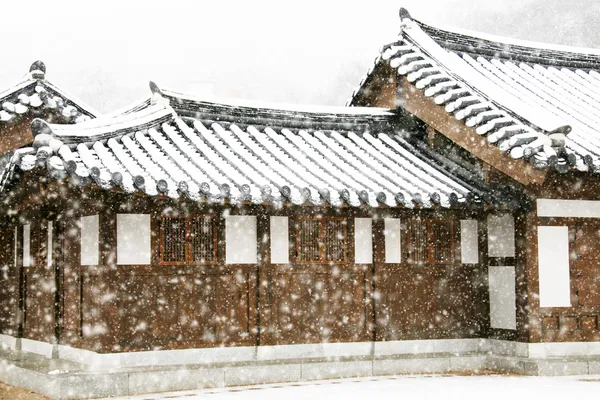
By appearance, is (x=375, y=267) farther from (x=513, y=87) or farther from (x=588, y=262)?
(x=513, y=87)

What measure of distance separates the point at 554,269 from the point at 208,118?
6.23 meters

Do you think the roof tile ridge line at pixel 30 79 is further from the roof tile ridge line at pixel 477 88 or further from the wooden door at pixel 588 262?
the wooden door at pixel 588 262

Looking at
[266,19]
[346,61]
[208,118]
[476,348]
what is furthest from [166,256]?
[266,19]

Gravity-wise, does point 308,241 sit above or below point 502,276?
above

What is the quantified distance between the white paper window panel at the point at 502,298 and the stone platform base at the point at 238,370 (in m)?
0.53

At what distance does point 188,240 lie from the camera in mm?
11617

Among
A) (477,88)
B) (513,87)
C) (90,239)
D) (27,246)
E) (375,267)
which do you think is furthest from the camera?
(513,87)

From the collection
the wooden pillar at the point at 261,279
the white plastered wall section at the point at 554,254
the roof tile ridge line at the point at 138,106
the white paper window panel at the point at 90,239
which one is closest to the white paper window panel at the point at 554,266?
the white plastered wall section at the point at 554,254

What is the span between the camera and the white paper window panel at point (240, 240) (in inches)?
465

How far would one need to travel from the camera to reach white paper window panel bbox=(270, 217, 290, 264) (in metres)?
12.1

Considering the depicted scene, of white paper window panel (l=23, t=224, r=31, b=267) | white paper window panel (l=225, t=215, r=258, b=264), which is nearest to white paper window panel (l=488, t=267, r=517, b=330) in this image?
white paper window panel (l=225, t=215, r=258, b=264)

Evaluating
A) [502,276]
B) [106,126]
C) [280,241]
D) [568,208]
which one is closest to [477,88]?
[568,208]

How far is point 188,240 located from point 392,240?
337 cm

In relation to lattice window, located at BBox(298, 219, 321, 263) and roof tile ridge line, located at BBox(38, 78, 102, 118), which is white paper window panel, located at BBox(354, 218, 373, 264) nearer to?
lattice window, located at BBox(298, 219, 321, 263)
